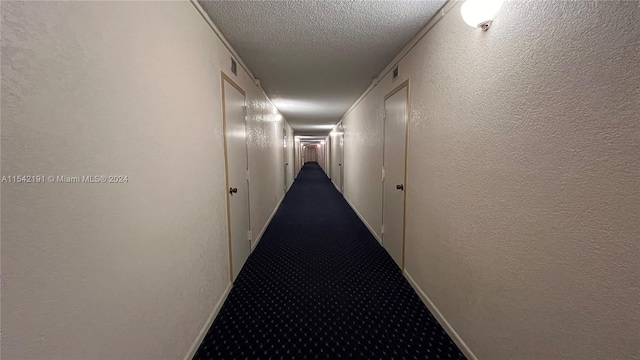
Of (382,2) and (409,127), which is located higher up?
(382,2)

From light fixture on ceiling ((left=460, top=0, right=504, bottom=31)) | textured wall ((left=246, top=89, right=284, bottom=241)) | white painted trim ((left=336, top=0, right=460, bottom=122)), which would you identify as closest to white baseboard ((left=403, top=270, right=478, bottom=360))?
light fixture on ceiling ((left=460, top=0, right=504, bottom=31))

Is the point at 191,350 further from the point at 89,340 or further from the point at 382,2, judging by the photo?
the point at 382,2

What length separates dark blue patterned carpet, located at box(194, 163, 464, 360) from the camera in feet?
5.35

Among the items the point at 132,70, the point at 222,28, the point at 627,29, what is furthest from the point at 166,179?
the point at 627,29

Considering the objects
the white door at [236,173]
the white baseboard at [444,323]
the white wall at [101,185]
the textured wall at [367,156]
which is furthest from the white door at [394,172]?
the white wall at [101,185]

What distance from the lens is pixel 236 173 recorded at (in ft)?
8.32

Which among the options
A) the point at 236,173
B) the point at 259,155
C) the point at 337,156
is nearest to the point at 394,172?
the point at 236,173

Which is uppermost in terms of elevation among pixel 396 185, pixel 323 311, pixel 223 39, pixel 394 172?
pixel 223 39

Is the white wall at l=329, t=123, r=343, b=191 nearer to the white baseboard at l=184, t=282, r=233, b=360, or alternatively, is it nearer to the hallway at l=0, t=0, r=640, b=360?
the hallway at l=0, t=0, r=640, b=360

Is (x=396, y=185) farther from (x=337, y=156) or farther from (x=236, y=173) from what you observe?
(x=337, y=156)

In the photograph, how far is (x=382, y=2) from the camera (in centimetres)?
164

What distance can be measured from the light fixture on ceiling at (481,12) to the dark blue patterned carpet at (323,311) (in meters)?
1.97

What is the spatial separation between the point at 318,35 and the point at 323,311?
231cm

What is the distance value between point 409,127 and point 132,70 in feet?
6.85
